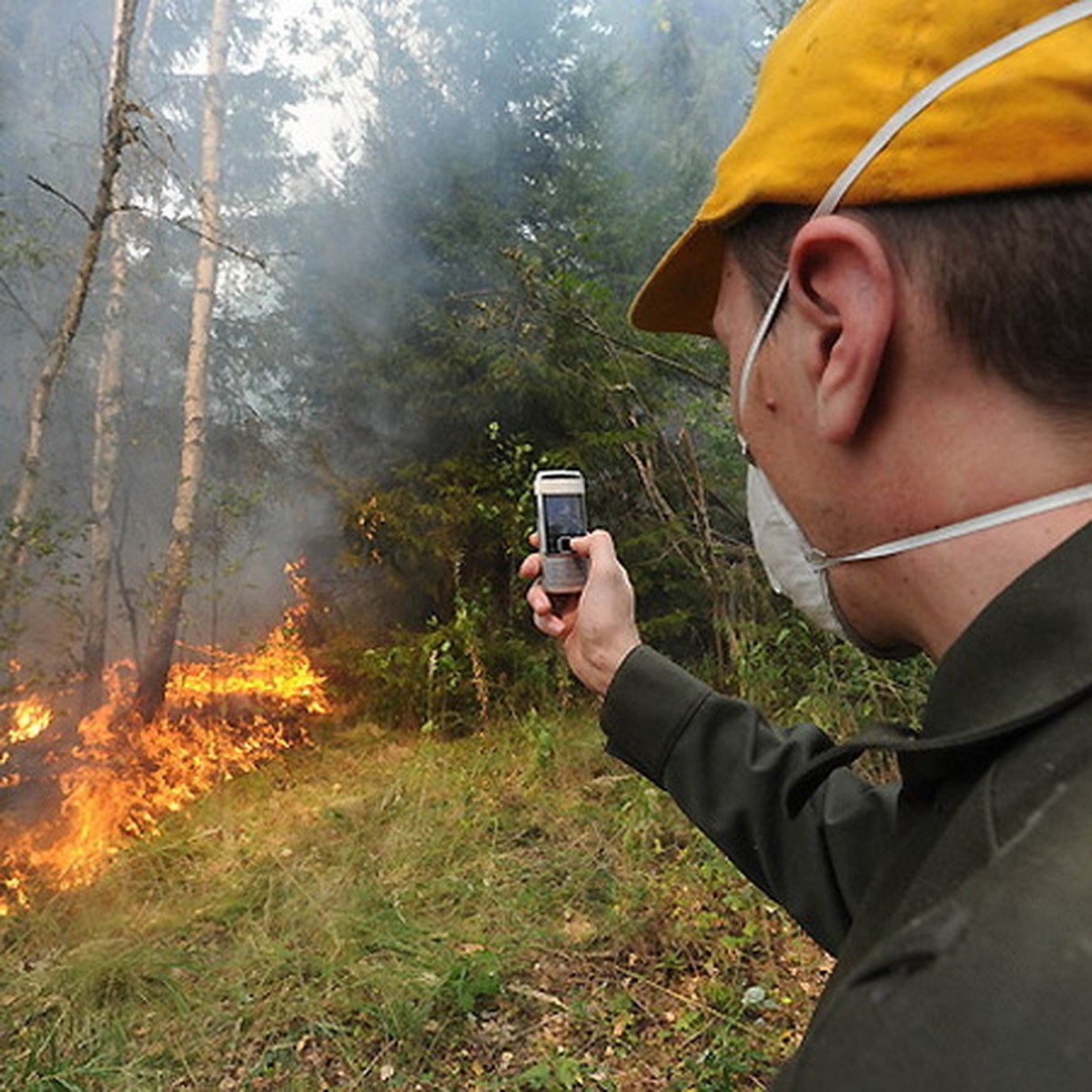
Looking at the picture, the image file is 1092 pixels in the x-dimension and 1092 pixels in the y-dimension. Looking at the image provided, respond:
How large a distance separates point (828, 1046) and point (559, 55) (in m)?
11.2

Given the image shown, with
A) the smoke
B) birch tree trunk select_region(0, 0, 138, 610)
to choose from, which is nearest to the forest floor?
birch tree trunk select_region(0, 0, 138, 610)

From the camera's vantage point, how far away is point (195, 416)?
313 inches

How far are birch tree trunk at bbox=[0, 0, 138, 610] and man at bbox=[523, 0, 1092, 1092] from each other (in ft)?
20.2

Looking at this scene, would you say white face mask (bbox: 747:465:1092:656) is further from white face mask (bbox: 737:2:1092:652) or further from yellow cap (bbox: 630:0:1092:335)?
yellow cap (bbox: 630:0:1092:335)

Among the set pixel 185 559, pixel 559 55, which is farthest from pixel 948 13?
pixel 559 55

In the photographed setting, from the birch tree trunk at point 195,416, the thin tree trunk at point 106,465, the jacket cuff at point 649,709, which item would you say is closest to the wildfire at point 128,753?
the birch tree trunk at point 195,416

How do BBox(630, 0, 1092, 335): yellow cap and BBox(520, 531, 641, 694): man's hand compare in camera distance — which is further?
BBox(520, 531, 641, 694): man's hand

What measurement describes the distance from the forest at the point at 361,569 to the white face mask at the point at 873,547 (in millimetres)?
2601

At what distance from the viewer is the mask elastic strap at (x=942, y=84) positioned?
27.5 inches

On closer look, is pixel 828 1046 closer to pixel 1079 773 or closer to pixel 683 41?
pixel 1079 773

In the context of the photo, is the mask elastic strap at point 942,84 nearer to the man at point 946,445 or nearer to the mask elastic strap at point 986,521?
the man at point 946,445

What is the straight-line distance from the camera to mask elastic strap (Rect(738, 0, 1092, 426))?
0.70 metres

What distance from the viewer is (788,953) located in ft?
11.9

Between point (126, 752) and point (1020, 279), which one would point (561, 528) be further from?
point (126, 752)
